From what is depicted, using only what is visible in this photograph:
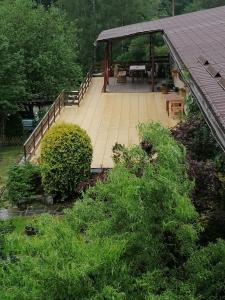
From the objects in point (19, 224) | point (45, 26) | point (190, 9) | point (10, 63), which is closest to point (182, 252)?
point (19, 224)

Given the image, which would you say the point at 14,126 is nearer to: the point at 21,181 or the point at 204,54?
the point at 21,181

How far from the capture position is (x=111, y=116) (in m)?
16.7

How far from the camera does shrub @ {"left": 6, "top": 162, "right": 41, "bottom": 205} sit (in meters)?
11.6

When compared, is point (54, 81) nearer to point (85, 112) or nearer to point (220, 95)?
point (85, 112)

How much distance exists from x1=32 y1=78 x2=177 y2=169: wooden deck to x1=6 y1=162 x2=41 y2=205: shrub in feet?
3.69

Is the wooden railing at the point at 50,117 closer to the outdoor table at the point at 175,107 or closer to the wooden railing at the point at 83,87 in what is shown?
the wooden railing at the point at 83,87

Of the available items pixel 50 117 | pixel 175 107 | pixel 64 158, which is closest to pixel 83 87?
pixel 50 117

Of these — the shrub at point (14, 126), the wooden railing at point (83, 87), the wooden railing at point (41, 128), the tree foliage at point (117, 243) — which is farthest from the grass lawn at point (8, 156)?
the tree foliage at point (117, 243)

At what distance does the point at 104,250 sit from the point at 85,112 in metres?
13.3

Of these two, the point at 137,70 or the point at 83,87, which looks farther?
the point at 137,70

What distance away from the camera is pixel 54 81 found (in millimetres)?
24750

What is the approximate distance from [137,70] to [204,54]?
40.1 ft

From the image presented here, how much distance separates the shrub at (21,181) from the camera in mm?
11609

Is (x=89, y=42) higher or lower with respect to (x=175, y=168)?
lower
